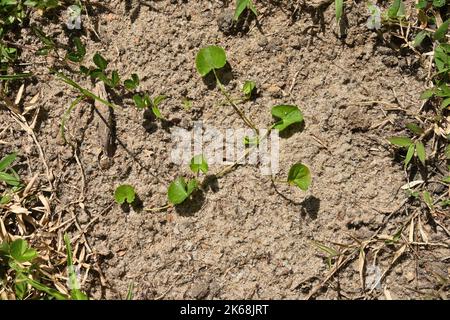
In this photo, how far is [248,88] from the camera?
1938 mm

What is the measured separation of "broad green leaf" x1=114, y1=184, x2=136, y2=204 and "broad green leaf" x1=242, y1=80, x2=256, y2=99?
536 mm

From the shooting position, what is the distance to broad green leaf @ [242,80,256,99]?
1.94 m

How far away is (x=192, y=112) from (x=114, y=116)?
29cm

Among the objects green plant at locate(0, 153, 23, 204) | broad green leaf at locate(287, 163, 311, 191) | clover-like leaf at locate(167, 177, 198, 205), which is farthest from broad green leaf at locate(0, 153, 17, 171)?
broad green leaf at locate(287, 163, 311, 191)

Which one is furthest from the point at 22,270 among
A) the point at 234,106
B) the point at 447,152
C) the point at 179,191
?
the point at 447,152

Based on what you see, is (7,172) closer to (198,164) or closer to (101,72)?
(101,72)

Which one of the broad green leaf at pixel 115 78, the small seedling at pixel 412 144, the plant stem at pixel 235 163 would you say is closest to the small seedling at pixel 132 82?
the broad green leaf at pixel 115 78

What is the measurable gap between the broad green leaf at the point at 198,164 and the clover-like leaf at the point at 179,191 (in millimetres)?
46

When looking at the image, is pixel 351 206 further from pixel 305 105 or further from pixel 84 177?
pixel 84 177

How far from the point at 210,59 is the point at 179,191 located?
48cm

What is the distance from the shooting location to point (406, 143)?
1895mm

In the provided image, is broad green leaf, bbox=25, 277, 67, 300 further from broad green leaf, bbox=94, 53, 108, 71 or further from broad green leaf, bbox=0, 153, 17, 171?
broad green leaf, bbox=94, 53, 108, 71
